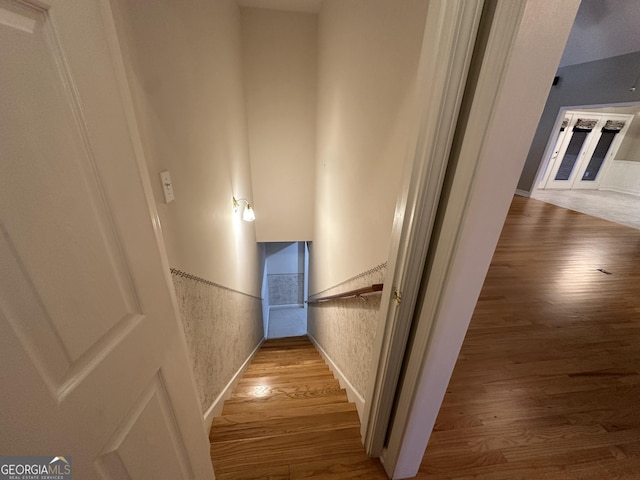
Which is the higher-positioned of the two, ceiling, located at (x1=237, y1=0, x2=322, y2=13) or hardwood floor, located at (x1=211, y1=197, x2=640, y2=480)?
ceiling, located at (x1=237, y1=0, x2=322, y2=13)

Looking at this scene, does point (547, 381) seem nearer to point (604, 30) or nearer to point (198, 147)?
point (198, 147)

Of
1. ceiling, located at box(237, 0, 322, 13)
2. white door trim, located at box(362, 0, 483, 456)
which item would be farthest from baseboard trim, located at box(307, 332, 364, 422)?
ceiling, located at box(237, 0, 322, 13)

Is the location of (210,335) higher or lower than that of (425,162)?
lower

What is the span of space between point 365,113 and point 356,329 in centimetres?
148

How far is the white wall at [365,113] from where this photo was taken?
1064 mm

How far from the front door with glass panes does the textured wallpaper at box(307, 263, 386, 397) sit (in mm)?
7735

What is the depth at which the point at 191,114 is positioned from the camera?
52.4 inches

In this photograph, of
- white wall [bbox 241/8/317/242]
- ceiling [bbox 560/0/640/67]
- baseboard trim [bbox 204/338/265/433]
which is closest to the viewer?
baseboard trim [bbox 204/338/265/433]

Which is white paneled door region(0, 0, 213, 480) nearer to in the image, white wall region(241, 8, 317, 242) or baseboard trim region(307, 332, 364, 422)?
baseboard trim region(307, 332, 364, 422)

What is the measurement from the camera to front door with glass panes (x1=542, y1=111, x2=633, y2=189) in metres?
6.27

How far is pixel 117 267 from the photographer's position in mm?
563

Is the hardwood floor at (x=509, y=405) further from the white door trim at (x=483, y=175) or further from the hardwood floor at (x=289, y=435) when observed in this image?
the white door trim at (x=483, y=175)

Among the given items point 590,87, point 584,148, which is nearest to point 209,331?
point 590,87

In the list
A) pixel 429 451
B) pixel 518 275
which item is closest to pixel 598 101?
pixel 518 275
